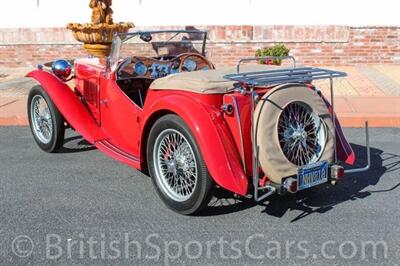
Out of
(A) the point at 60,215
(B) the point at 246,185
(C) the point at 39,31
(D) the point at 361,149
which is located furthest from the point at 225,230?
(C) the point at 39,31

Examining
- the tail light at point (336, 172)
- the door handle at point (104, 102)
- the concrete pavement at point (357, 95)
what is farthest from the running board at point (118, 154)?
the concrete pavement at point (357, 95)

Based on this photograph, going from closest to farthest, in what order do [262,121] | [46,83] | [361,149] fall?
[262,121], [46,83], [361,149]

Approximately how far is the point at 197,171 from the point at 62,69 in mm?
2896

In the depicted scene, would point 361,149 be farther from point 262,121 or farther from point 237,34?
point 237,34

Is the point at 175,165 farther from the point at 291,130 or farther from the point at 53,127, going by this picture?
the point at 53,127

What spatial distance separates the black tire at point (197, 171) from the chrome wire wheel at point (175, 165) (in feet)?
0.07

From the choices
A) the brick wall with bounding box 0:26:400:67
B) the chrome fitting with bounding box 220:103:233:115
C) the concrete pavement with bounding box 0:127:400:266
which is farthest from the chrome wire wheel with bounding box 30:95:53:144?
the brick wall with bounding box 0:26:400:67

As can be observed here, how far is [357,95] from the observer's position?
929cm

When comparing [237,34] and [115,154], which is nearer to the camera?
[115,154]

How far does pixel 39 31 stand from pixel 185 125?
32.7 feet

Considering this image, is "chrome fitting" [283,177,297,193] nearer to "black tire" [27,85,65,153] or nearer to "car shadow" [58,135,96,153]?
"black tire" [27,85,65,153]

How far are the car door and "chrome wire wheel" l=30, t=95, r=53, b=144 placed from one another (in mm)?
904

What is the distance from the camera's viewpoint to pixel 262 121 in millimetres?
3885

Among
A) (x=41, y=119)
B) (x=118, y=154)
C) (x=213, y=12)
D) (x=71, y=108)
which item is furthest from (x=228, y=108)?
(x=213, y=12)
